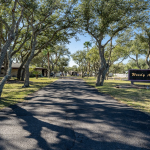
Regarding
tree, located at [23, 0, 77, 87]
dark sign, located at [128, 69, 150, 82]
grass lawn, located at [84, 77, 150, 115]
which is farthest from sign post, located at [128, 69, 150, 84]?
tree, located at [23, 0, 77, 87]

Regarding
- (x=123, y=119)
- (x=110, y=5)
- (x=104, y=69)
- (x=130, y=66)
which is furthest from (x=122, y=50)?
(x=130, y=66)

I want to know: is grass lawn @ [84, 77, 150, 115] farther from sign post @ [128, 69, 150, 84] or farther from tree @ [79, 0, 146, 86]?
tree @ [79, 0, 146, 86]

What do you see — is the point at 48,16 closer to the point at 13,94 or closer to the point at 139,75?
the point at 13,94

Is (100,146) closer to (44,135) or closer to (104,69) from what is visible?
(44,135)

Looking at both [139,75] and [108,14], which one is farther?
[139,75]

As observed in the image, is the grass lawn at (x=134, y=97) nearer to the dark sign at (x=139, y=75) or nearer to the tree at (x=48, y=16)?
the dark sign at (x=139, y=75)

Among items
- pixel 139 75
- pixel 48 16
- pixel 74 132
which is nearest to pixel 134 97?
pixel 74 132

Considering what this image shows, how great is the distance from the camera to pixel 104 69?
16156 mm

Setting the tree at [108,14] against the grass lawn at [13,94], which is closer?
the grass lawn at [13,94]

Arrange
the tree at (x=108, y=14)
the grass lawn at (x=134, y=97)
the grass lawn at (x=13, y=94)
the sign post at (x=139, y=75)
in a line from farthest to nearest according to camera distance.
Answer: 1. the sign post at (x=139, y=75)
2. the tree at (x=108, y=14)
3. the grass lawn at (x=13, y=94)
4. the grass lawn at (x=134, y=97)

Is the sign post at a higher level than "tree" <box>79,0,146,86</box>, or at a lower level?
lower

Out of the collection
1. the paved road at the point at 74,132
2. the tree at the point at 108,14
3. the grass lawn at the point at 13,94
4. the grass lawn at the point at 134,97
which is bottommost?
the grass lawn at the point at 134,97

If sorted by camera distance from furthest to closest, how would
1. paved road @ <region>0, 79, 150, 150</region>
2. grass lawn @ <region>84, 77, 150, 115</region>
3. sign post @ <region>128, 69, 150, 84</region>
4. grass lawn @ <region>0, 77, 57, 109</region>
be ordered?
sign post @ <region>128, 69, 150, 84</region>, grass lawn @ <region>0, 77, 57, 109</region>, grass lawn @ <region>84, 77, 150, 115</region>, paved road @ <region>0, 79, 150, 150</region>

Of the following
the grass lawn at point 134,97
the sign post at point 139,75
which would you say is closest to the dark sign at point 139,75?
the sign post at point 139,75
